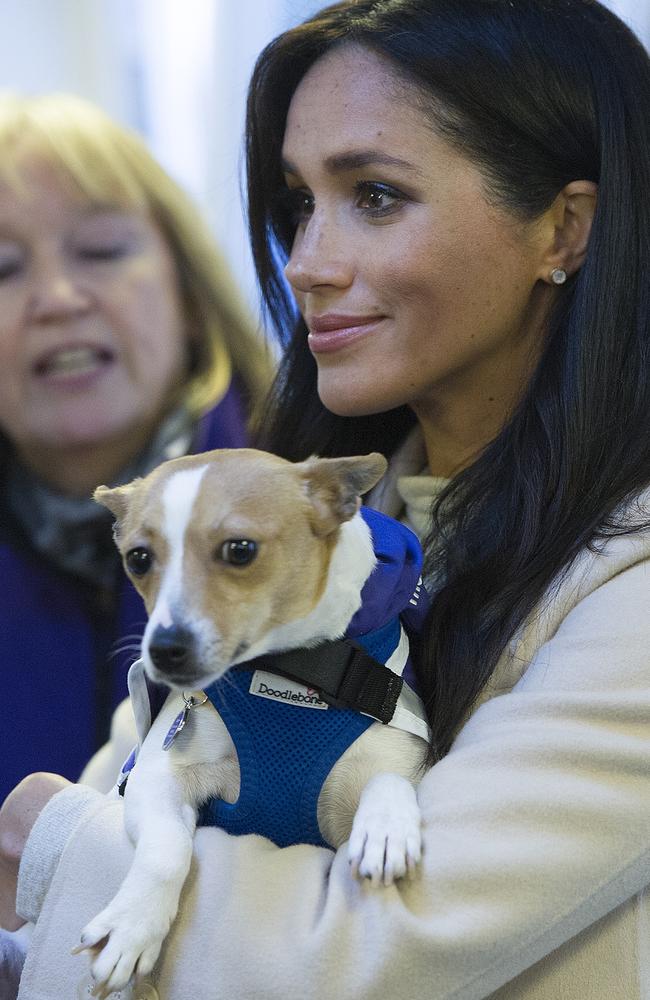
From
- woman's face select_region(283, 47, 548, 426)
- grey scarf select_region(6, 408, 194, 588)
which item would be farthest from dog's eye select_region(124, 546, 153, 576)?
grey scarf select_region(6, 408, 194, 588)

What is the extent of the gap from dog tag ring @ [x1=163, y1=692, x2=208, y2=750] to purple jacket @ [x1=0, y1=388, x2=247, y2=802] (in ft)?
2.52

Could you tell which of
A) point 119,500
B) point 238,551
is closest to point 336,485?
point 238,551

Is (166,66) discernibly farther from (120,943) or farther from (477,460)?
(120,943)

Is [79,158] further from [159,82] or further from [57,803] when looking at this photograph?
[159,82]

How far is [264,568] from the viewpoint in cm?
111

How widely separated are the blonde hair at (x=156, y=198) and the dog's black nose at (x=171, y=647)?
45.2 inches

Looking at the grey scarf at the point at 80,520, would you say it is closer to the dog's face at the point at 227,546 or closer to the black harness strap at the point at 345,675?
the dog's face at the point at 227,546

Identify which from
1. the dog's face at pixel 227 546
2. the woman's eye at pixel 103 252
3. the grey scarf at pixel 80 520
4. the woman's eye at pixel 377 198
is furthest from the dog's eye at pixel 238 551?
the woman's eye at pixel 103 252

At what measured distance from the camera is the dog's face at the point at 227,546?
1.05 meters

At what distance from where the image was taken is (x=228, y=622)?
42.2 inches

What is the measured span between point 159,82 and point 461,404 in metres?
2.73

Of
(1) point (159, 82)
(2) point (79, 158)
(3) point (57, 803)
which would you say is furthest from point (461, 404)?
(1) point (159, 82)

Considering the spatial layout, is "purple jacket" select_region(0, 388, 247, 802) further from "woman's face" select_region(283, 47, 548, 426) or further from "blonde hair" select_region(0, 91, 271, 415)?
"woman's face" select_region(283, 47, 548, 426)

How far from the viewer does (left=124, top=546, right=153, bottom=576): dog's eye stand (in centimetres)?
112
